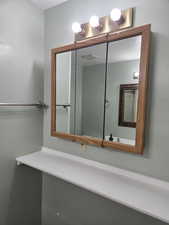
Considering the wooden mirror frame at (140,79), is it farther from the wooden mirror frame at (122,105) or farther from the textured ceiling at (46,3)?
the textured ceiling at (46,3)

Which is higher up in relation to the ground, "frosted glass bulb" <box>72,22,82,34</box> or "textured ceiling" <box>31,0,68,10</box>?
"textured ceiling" <box>31,0,68,10</box>

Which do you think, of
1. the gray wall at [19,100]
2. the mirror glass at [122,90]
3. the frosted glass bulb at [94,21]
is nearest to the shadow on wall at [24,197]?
the gray wall at [19,100]

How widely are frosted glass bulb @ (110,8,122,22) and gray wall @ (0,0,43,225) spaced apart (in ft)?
2.80

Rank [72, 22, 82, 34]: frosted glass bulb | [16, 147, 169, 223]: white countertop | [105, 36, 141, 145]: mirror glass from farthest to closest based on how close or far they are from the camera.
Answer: [72, 22, 82, 34]: frosted glass bulb < [105, 36, 141, 145]: mirror glass < [16, 147, 169, 223]: white countertop

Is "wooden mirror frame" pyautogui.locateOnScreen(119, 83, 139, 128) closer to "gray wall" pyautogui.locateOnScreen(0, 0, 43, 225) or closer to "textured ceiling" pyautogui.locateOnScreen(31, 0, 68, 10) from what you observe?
"gray wall" pyautogui.locateOnScreen(0, 0, 43, 225)

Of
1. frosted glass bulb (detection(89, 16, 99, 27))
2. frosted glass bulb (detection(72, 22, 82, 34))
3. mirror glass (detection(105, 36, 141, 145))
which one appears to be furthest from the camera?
frosted glass bulb (detection(72, 22, 82, 34))

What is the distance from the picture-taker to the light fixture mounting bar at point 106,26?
1.13m

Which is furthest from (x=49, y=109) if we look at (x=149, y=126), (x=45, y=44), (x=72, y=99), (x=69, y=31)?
(x=149, y=126)

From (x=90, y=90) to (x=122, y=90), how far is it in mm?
309

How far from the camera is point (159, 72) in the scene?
3.39 ft

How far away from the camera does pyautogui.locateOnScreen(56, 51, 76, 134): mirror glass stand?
1512 mm


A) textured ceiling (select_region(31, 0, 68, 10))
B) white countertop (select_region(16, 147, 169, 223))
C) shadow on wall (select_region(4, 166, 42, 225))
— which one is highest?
textured ceiling (select_region(31, 0, 68, 10))

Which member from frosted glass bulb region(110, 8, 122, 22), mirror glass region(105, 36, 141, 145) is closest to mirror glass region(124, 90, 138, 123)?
mirror glass region(105, 36, 141, 145)

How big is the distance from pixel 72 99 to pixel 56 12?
904 millimetres
